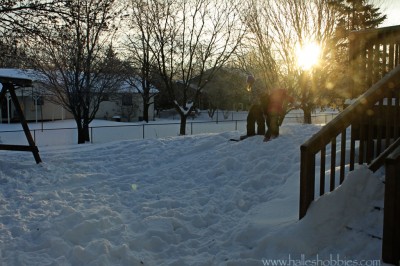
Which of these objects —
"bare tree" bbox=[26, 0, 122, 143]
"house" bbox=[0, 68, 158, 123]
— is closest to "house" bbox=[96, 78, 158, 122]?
"house" bbox=[0, 68, 158, 123]

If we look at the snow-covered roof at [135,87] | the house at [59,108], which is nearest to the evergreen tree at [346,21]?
the house at [59,108]

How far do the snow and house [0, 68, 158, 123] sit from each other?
23747mm

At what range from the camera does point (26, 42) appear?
28.7 feet

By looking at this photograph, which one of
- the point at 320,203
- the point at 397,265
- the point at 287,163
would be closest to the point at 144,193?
the point at 287,163

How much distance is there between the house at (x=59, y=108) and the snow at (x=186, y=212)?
77.9ft

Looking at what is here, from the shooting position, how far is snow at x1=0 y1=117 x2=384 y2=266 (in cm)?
377

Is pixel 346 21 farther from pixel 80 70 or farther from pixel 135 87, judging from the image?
pixel 135 87

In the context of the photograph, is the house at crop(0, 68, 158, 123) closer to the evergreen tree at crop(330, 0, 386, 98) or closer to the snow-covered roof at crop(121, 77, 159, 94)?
the snow-covered roof at crop(121, 77, 159, 94)

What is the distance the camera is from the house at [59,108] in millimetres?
32688

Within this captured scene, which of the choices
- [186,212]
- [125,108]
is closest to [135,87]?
[125,108]

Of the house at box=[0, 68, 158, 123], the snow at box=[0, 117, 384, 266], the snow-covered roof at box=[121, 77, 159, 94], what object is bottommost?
the snow at box=[0, 117, 384, 266]

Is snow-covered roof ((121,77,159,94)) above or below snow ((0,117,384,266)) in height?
above

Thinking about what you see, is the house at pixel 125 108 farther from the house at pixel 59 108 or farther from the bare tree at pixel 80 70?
the bare tree at pixel 80 70

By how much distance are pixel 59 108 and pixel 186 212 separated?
35.5 meters
